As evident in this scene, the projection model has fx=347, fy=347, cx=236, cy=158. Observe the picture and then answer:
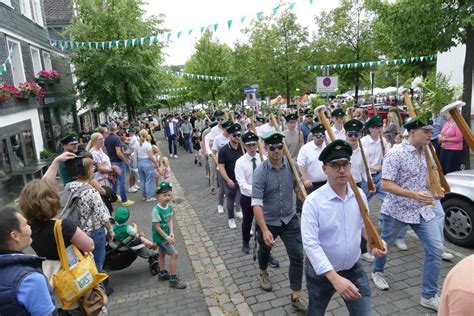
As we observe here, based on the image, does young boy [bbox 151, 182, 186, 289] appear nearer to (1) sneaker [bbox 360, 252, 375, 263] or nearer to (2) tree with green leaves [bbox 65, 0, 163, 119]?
(1) sneaker [bbox 360, 252, 375, 263]

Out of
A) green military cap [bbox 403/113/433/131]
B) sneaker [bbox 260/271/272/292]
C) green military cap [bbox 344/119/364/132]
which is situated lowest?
sneaker [bbox 260/271/272/292]

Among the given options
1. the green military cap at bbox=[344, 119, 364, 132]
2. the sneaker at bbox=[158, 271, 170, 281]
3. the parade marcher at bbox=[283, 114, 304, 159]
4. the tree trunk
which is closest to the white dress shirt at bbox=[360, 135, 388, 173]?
the green military cap at bbox=[344, 119, 364, 132]

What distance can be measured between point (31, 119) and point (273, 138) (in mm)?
12535

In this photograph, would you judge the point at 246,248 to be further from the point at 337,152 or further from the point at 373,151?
the point at 337,152

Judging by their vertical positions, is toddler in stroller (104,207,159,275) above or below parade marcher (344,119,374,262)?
below

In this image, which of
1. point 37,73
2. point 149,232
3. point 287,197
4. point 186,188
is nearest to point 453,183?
point 287,197

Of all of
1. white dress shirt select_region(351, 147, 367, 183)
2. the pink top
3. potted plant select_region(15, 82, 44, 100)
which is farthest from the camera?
potted plant select_region(15, 82, 44, 100)

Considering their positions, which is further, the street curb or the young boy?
the young boy

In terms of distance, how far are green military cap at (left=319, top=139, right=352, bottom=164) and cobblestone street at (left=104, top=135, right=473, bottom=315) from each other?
2097 mm

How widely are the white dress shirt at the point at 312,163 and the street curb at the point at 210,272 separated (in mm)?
1996

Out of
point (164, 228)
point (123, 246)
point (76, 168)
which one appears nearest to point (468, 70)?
point (164, 228)

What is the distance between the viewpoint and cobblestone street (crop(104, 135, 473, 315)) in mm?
4117

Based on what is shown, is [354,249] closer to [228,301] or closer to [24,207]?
[228,301]

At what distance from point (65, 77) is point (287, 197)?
18438mm
